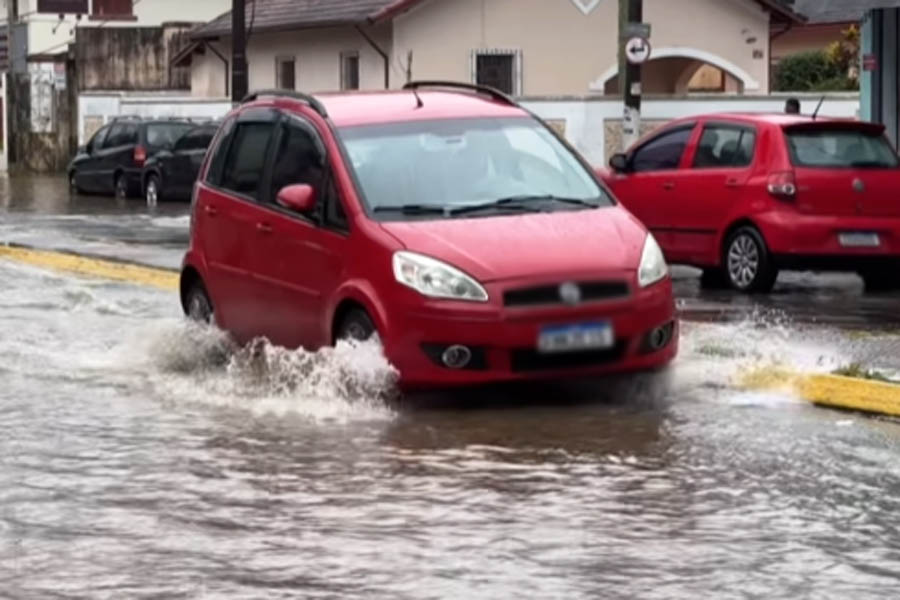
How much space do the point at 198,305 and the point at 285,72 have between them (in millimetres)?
31842

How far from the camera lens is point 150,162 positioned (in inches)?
1433

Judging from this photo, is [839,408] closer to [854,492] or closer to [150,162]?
[854,492]

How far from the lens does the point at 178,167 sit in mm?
35438

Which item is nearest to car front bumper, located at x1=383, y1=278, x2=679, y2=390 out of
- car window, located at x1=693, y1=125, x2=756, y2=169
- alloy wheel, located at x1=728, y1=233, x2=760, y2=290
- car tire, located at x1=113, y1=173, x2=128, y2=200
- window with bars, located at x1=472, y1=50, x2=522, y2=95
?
alloy wheel, located at x1=728, y1=233, x2=760, y2=290

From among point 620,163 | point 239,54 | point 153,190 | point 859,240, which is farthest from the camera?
point 153,190

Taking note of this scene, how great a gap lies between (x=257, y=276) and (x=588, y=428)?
2674 millimetres

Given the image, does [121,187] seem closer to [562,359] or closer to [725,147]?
[725,147]

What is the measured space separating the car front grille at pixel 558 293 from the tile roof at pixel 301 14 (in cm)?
2860

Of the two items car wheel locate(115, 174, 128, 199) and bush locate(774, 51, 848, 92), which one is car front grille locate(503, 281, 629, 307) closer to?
car wheel locate(115, 174, 128, 199)

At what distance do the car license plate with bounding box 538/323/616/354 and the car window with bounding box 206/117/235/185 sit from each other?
338cm

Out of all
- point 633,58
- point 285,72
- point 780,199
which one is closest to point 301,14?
point 285,72

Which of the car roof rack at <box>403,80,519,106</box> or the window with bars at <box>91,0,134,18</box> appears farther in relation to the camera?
A: the window with bars at <box>91,0,134,18</box>

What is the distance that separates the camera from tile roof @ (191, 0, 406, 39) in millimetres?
39188

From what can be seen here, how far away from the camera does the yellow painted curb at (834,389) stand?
10617 millimetres
